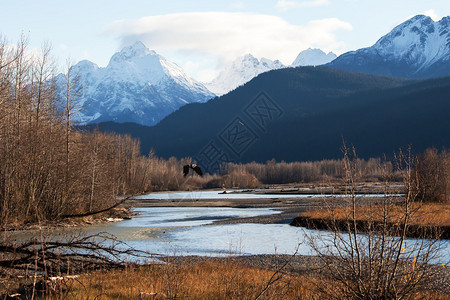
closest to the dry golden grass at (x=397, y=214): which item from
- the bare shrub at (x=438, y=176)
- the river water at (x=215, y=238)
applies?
the river water at (x=215, y=238)

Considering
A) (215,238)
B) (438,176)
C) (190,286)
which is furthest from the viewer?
(438,176)

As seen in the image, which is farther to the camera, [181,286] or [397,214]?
[181,286]

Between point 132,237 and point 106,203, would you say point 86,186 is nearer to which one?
point 106,203

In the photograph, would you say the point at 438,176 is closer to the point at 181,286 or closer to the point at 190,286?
the point at 190,286

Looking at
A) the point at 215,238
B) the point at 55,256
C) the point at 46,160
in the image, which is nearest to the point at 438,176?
the point at 215,238

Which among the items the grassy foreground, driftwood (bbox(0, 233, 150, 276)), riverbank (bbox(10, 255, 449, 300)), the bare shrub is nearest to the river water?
riverbank (bbox(10, 255, 449, 300))

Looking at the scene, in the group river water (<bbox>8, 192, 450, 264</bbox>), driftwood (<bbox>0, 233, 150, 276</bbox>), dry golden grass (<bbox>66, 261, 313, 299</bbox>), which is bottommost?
river water (<bbox>8, 192, 450, 264</bbox>)

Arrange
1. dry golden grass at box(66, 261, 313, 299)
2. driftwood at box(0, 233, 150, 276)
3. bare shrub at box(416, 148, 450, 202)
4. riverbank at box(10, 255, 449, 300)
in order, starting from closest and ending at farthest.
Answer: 1. driftwood at box(0, 233, 150, 276)
2. riverbank at box(10, 255, 449, 300)
3. dry golden grass at box(66, 261, 313, 299)
4. bare shrub at box(416, 148, 450, 202)

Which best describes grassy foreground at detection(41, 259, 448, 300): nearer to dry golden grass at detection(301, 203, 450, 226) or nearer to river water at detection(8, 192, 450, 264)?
dry golden grass at detection(301, 203, 450, 226)

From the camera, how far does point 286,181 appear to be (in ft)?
548

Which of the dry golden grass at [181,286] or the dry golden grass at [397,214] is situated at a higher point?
the dry golden grass at [397,214]

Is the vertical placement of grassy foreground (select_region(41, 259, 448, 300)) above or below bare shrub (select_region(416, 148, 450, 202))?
below

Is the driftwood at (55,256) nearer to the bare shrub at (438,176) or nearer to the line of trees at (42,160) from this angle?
the line of trees at (42,160)

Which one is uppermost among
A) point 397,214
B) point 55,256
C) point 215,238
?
point 397,214
